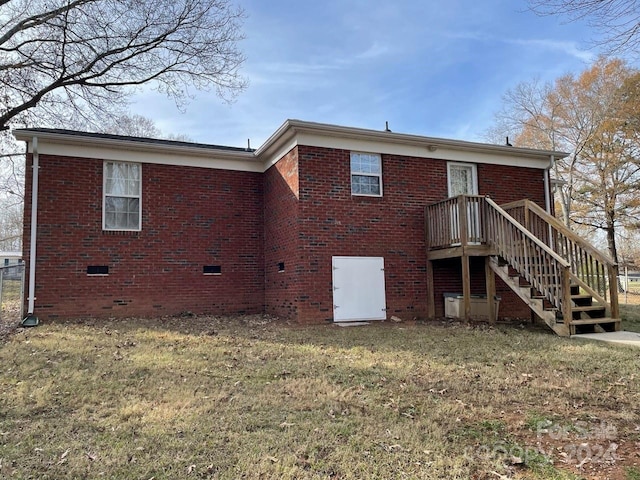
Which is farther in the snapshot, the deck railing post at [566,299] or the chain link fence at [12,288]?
the chain link fence at [12,288]

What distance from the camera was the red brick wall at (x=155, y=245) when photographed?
10031 millimetres

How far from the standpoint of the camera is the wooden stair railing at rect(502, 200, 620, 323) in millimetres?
8422

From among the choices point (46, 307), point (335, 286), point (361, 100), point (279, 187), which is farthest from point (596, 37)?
point (46, 307)

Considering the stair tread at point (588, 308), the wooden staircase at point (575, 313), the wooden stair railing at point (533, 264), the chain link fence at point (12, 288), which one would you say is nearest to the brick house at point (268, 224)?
the wooden stair railing at point (533, 264)

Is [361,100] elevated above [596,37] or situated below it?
above

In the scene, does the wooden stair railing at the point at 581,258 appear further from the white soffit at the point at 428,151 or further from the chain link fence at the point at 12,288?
the chain link fence at the point at 12,288

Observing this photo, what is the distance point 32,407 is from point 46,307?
6.36 meters

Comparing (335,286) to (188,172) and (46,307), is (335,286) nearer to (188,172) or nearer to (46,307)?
(188,172)

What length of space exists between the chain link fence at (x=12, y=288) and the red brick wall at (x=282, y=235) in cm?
546

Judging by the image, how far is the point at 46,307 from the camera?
9.81 m

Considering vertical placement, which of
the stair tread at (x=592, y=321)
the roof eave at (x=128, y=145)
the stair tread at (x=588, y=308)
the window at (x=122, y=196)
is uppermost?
the roof eave at (x=128, y=145)

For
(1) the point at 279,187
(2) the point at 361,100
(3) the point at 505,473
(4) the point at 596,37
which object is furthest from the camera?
(2) the point at 361,100

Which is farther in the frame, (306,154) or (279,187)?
(279,187)

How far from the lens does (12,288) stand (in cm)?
1202
